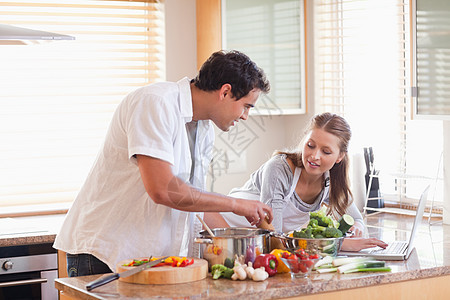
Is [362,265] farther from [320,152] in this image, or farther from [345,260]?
[320,152]

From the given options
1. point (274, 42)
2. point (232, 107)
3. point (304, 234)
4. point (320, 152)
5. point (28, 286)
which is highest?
point (274, 42)

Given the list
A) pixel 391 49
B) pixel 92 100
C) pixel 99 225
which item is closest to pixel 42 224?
pixel 92 100

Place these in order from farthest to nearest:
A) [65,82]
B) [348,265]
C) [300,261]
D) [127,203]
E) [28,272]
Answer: [65,82]
[28,272]
[127,203]
[348,265]
[300,261]

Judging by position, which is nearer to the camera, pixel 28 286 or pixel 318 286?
pixel 318 286

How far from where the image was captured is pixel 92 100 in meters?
3.55

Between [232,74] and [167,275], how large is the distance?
642mm

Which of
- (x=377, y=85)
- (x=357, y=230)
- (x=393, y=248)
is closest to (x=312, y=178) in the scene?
(x=357, y=230)

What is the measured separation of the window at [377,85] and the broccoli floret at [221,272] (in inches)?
69.7

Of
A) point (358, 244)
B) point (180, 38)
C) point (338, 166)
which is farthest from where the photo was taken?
point (180, 38)

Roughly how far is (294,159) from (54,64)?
1.43m

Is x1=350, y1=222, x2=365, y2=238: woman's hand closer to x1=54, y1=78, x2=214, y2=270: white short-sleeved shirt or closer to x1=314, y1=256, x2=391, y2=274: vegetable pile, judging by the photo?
x1=314, y1=256, x2=391, y2=274: vegetable pile

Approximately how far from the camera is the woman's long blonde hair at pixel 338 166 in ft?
8.74

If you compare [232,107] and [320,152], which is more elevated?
[232,107]

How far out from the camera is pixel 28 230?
2926 millimetres
